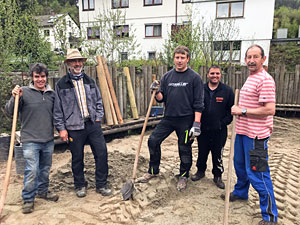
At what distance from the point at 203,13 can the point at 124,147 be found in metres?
15.0

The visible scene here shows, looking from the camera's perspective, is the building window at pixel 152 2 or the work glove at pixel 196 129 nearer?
the work glove at pixel 196 129

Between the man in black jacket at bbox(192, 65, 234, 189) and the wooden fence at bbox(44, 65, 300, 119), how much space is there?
11.0ft

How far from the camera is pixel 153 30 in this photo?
2159cm

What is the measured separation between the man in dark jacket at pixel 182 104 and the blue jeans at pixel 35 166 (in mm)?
1564

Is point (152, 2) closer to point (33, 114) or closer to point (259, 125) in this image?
point (33, 114)

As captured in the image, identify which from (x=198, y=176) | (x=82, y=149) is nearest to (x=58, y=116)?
(x=82, y=149)

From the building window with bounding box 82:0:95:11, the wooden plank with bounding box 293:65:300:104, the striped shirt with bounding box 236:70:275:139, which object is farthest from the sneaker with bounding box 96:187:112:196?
the building window with bounding box 82:0:95:11

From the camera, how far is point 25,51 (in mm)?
7508

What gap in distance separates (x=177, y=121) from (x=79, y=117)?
1464mm

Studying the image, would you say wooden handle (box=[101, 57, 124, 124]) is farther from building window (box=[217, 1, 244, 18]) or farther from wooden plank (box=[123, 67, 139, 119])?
building window (box=[217, 1, 244, 18])

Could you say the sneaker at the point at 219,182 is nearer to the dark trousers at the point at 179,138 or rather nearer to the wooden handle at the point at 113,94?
the dark trousers at the point at 179,138

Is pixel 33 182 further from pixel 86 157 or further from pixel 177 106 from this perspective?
pixel 177 106

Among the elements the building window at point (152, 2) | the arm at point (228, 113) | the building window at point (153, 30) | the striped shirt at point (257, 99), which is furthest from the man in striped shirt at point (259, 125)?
the building window at point (152, 2)

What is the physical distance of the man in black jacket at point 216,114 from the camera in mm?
3757
